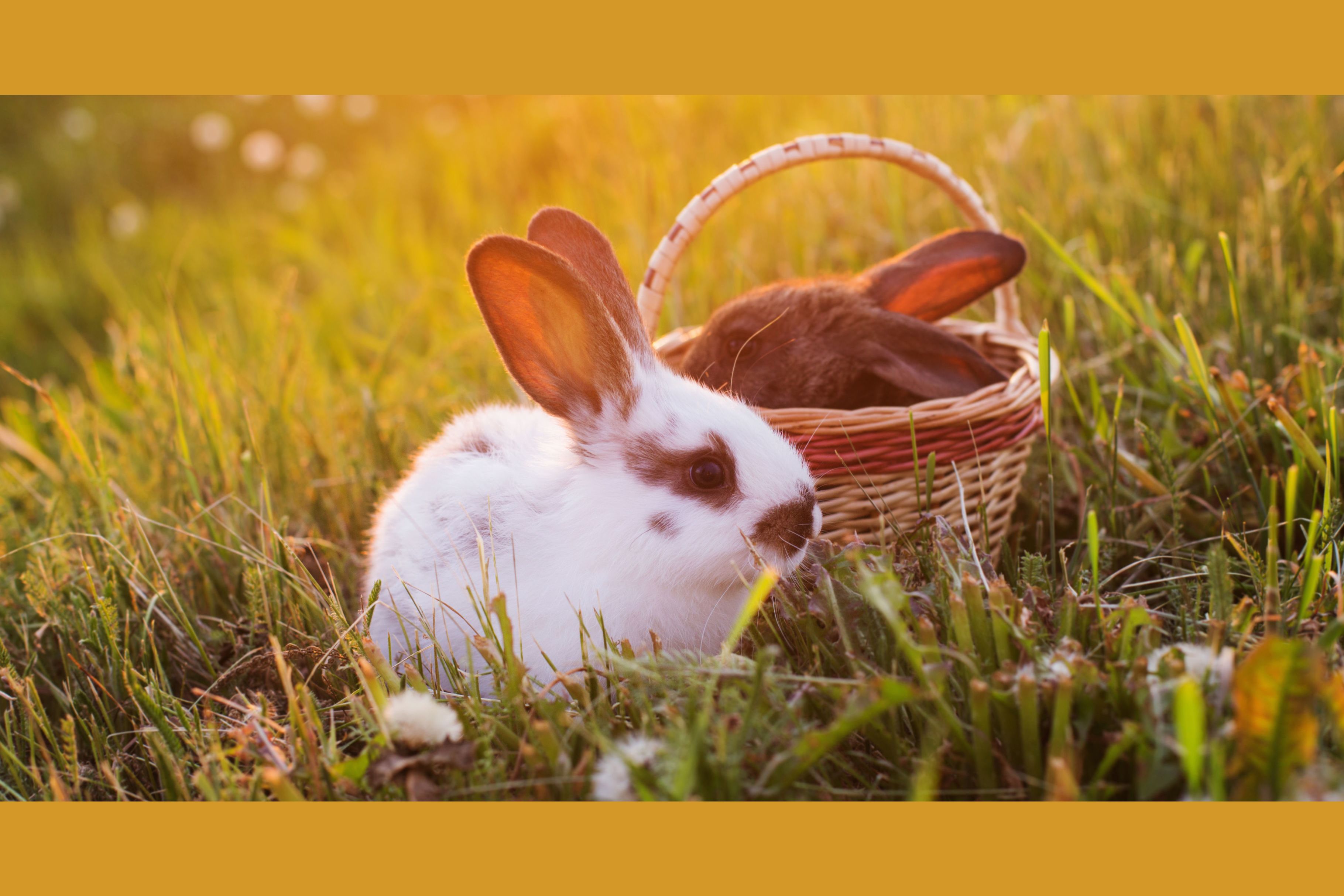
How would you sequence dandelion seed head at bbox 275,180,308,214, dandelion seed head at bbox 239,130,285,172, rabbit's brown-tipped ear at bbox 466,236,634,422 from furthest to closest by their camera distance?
dandelion seed head at bbox 239,130,285,172 < dandelion seed head at bbox 275,180,308,214 < rabbit's brown-tipped ear at bbox 466,236,634,422

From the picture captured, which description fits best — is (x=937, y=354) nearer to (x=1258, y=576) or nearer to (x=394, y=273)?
(x=1258, y=576)

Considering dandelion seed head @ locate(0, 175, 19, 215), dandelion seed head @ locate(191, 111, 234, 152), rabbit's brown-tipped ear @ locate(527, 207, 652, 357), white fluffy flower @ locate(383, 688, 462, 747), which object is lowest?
white fluffy flower @ locate(383, 688, 462, 747)

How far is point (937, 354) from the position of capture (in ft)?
10.1

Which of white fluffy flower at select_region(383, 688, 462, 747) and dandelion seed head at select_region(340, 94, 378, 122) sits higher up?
dandelion seed head at select_region(340, 94, 378, 122)

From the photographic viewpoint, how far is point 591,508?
2480 mm

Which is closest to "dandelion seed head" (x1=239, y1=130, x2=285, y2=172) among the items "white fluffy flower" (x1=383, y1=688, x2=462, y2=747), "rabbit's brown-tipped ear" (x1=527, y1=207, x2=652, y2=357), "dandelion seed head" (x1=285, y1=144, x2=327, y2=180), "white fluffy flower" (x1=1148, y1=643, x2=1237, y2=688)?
"dandelion seed head" (x1=285, y1=144, x2=327, y2=180)

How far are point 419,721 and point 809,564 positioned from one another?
0.98 m

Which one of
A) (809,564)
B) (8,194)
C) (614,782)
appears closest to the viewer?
(614,782)

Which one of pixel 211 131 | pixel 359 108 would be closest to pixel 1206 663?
pixel 359 108

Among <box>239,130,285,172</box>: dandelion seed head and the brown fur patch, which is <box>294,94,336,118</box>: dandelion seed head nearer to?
<box>239,130,285,172</box>: dandelion seed head

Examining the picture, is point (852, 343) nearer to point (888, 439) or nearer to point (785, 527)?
point (888, 439)

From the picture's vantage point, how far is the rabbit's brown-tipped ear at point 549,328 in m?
2.31

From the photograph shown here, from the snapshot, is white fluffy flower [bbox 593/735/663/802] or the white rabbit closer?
white fluffy flower [bbox 593/735/663/802]

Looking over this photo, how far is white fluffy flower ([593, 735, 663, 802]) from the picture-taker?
64.8 inches
